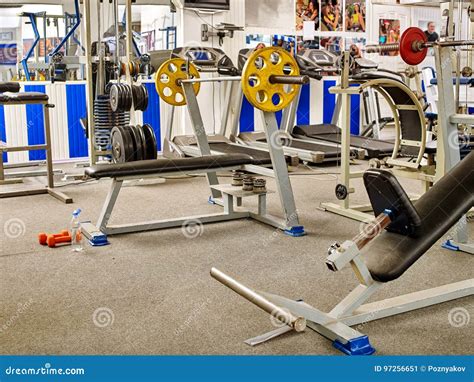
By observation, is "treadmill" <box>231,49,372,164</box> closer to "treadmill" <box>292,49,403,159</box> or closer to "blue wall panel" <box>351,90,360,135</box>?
"treadmill" <box>292,49,403,159</box>

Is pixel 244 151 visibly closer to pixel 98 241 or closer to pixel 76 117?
pixel 76 117

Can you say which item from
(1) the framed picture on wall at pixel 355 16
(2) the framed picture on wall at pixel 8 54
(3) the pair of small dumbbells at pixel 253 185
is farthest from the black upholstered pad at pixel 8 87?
(1) the framed picture on wall at pixel 355 16

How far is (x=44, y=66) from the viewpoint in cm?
687

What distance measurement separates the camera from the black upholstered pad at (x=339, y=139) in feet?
20.1

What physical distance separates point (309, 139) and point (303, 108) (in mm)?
1357

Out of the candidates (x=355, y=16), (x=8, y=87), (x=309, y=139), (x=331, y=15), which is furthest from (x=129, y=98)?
(x=355, y=16)

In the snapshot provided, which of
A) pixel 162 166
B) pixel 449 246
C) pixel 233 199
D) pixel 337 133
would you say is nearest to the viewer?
pixel 449 246

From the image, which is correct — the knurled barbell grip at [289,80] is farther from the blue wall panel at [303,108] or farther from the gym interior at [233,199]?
the blue wall panel at [303,108]

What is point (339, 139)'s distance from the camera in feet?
23.0

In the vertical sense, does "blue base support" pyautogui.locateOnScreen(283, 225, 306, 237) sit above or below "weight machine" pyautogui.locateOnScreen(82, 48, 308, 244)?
below

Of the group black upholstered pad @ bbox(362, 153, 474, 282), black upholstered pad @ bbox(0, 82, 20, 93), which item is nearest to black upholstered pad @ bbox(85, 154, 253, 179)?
black upholstered pad @ bbox(0, 82, 20, 93)

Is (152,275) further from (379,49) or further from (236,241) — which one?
(379,49)

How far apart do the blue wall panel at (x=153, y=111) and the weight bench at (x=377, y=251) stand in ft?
17.4

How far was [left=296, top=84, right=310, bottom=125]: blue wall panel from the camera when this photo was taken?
8297 mm
